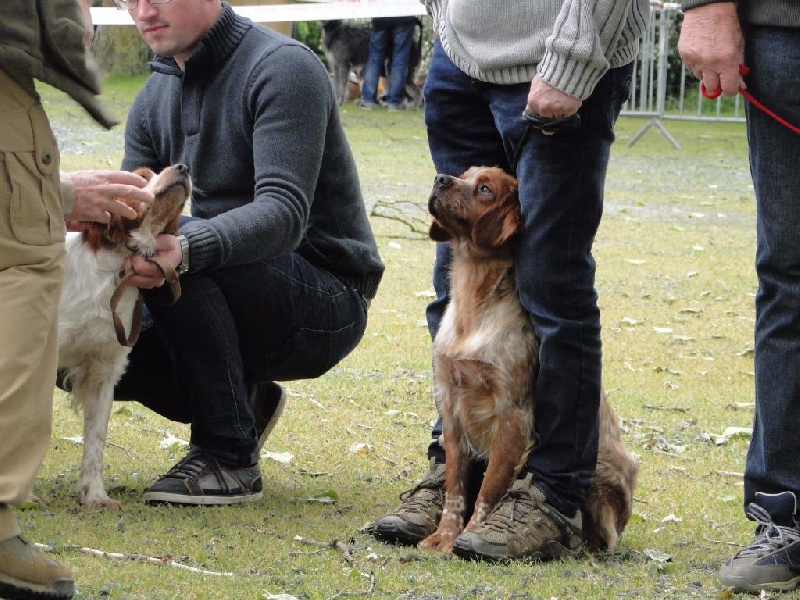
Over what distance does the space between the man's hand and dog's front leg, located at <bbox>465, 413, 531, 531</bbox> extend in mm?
924

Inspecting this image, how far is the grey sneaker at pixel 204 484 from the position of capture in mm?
4148

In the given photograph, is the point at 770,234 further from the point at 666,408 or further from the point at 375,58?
the point at 375,58

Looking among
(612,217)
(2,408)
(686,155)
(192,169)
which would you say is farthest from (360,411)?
(686,155)

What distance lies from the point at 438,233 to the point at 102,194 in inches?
41.9

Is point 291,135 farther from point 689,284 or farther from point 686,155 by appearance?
point 686,155

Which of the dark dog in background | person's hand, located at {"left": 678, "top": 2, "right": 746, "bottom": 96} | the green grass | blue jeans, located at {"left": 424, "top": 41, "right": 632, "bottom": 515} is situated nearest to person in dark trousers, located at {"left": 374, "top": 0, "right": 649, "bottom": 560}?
blue jeans, located at {"left": 424, "top": 41, "right": 632, "bottom": 515}

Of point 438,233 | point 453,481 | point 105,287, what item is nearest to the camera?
point 453,481

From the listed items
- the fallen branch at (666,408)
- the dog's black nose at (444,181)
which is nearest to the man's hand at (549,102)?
the dog's black nose at (444,181)

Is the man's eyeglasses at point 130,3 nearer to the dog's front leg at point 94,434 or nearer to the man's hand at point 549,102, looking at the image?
the dog's front leg at point 94,434

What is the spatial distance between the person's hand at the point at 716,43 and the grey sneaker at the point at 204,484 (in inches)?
79.4

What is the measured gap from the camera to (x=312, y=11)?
13.1 metres

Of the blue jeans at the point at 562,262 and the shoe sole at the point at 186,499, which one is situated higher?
the blue jeans at the point at 562,262

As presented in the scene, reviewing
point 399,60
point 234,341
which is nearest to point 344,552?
point 234,341

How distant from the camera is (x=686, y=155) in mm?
17906
